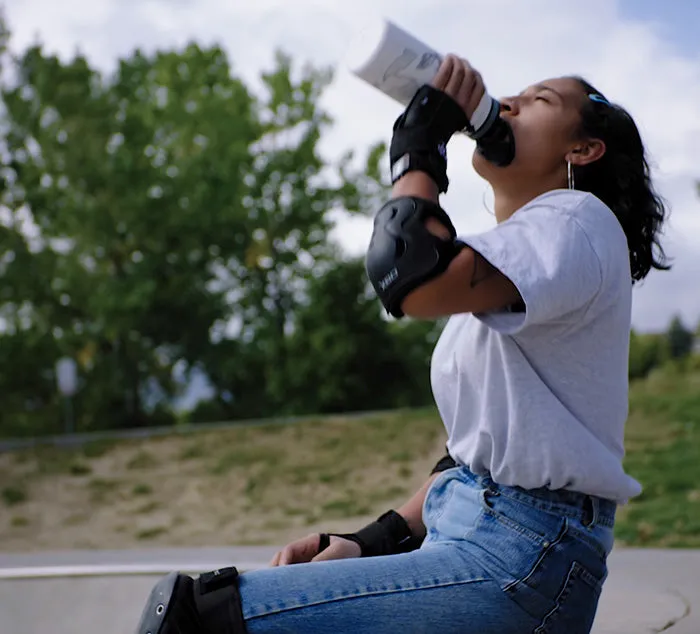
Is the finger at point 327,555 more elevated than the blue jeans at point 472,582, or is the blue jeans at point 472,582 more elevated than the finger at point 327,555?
the blue jeans at point 472,582

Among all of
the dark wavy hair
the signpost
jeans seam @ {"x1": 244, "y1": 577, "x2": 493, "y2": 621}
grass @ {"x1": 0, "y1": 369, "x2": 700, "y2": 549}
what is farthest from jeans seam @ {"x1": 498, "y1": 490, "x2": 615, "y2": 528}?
Answer: the signpost

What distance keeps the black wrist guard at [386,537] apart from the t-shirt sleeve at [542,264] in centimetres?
58

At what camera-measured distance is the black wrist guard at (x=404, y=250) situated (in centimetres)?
118

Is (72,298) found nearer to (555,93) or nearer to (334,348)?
(334,348)

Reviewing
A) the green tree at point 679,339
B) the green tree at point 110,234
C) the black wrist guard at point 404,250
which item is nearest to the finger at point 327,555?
the black wrist guard at point 404,250

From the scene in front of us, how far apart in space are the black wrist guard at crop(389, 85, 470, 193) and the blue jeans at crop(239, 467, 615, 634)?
45cm

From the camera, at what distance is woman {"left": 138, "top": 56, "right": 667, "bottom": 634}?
47.0 inches

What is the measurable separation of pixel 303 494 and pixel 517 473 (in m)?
8.49

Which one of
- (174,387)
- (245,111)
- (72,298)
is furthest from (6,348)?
(245,111)

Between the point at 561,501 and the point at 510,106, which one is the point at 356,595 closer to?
the point at 561,501

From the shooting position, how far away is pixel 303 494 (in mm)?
9570

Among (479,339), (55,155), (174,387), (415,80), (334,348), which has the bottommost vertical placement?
(174,387)

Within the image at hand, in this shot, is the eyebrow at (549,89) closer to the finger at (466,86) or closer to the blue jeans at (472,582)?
the finger at (466,86)

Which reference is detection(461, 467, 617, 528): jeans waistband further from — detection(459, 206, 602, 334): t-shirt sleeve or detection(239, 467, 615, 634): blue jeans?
detection(459, 206, 602, 334): t-shirt sleeve
